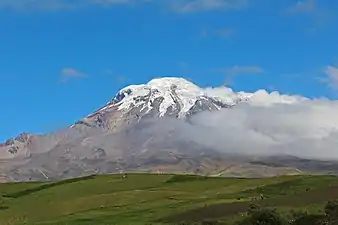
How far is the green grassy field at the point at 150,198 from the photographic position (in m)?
72.1

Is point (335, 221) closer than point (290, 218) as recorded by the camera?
Yes

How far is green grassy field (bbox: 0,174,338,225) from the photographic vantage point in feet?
237

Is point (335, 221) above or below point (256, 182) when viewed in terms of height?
below

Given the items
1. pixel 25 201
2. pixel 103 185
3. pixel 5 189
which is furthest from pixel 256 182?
pixel 5 189

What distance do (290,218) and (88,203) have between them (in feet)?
168

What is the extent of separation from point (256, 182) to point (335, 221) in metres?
74.7

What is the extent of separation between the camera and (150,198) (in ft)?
343

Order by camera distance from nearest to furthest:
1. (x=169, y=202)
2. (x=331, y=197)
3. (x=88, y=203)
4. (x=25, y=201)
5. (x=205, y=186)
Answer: (x=331, y=197)
(x=169, y=202)
(x=88, y=203)
(x=25, y=201)
(x=205, y=186)

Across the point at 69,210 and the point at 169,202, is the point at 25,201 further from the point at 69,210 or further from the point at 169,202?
the point at 169,202

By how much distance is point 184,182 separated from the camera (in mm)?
134375

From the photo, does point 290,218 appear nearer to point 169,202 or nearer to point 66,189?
point 169,202

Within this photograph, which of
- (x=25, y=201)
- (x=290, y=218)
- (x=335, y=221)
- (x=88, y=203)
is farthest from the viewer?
(x=25, y=201)

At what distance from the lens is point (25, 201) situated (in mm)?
115000

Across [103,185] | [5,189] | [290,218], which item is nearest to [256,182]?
[103,185]
